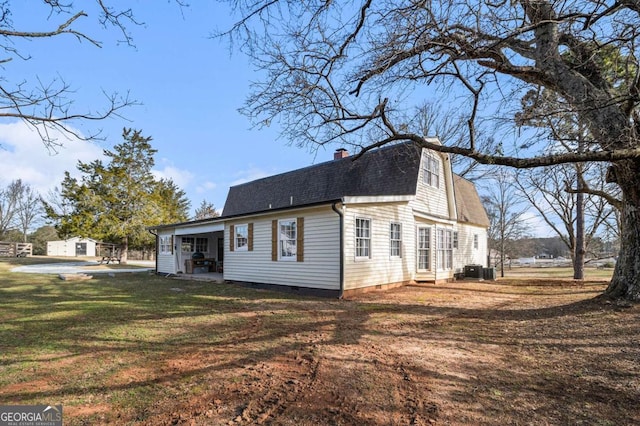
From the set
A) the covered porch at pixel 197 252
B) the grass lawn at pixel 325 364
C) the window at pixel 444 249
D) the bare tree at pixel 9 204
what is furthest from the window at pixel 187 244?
the bare tree at pixel 9 204

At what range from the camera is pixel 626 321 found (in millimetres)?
6270

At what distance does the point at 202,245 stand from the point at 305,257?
9.81 metres

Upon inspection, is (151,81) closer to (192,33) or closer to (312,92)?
(192,33)

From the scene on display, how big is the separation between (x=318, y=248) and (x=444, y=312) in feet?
14.0

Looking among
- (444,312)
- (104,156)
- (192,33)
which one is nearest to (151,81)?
(192,33)

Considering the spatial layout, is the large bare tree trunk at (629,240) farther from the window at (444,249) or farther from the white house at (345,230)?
the window at (444,249)

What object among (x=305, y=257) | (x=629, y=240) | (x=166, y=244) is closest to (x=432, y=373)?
(x=629, y=240)

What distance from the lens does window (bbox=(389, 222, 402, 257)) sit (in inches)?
496

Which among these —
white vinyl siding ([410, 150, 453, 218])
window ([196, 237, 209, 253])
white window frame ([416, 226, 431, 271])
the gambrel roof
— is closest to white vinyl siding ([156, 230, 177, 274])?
window ([196, 237, 209, 253])

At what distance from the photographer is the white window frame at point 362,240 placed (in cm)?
1102

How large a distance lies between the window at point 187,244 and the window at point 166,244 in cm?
→ 65

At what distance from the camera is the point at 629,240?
7773 millimetres

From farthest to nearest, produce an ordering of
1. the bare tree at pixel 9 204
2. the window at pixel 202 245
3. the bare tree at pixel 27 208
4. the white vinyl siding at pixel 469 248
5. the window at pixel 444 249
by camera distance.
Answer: the bare tree at pixel 27 208, the bare tree at pixel 9 204, the window at pixel 202 245, the white vinyl siding at pixel 469 248, the window at pixel 444 249

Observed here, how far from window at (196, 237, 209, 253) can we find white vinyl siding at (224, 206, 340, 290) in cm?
585
